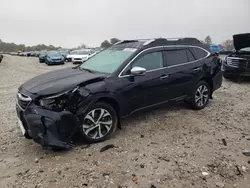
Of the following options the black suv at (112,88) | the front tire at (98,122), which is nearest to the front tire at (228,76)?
the black suv at (112,88)

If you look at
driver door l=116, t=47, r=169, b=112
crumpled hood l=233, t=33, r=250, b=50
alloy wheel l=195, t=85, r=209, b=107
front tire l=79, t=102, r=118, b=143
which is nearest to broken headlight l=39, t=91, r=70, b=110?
front tire l=79, t=102, r=118, b=143

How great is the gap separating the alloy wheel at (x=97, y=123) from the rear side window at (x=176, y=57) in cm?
A: 185

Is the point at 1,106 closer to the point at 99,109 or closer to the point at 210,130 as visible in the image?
the point at 99,109

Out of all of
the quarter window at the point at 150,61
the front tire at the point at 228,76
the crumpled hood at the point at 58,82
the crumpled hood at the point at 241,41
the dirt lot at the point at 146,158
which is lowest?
the dirt lot at the point at 146,158

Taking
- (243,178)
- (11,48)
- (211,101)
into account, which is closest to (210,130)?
(243,178)

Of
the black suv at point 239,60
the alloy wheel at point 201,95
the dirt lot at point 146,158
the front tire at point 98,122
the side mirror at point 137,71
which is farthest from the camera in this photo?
the black suv at point 239,60

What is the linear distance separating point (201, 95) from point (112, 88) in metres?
2.69

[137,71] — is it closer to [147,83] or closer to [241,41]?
[147,83]

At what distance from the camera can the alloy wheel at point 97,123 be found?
3.59 metres

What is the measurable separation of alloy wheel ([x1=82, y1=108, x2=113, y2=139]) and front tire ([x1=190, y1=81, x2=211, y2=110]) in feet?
7.95

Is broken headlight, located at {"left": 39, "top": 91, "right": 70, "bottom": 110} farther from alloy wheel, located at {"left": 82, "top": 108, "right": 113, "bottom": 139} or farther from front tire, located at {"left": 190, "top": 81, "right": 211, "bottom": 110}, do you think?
front tire, located at {"left": 190, "top": 81, "right": 211, "bottom": 110}

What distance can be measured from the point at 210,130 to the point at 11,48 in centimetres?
10032

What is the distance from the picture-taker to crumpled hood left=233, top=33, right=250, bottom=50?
890 cm

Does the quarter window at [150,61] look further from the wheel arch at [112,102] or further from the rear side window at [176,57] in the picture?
the wheel arch at [112,102]
